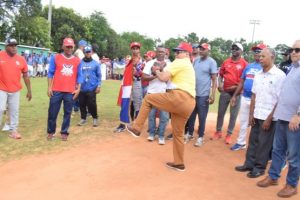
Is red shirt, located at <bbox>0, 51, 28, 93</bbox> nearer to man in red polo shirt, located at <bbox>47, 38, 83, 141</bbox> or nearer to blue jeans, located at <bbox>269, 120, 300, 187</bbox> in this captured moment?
man in red polo shirt, located at <bbox>47, 38, 83, 141</bbox>

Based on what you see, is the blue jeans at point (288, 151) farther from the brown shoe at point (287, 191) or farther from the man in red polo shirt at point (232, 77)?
the man in red polo shirt at point (232, 77)

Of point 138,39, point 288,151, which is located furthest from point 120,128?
point 138,39

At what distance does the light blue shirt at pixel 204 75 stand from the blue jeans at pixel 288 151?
8.22 feet

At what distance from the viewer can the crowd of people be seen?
220 inches

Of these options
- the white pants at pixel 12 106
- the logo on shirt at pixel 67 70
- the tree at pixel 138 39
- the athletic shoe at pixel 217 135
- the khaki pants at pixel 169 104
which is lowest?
the athletic shoe at pixel 217 135

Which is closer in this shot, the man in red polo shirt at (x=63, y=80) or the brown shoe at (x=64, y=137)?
the man in red polo shirt at (x=63, y=80)

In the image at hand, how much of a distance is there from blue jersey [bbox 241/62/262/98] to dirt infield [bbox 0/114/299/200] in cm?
125

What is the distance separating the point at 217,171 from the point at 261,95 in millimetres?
1464

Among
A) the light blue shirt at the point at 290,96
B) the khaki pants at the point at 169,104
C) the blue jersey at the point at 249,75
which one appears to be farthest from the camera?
the blue jersey at the point at 249,75

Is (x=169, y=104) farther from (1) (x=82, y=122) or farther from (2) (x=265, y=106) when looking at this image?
(1) (x=82, y=122)

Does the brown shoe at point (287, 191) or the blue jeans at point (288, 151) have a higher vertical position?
the blue jeans at point (288, 151)

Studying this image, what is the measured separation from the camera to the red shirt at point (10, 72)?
7.77 metres

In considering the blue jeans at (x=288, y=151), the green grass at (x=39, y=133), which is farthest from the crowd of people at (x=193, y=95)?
the green grass at (x=39, y=133)

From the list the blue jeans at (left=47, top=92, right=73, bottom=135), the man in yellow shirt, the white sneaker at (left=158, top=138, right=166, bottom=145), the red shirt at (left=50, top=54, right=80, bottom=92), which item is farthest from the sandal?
the man in yellow shirt
